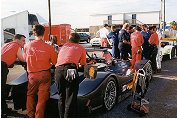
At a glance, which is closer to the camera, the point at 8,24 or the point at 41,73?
the point at 41,73

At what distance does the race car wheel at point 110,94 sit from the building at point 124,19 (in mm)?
43851

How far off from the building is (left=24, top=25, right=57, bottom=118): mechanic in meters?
44.4

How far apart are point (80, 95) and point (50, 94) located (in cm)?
60

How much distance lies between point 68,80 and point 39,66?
2.13ft

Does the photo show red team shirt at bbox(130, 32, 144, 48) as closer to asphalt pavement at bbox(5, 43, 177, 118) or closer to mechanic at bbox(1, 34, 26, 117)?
asphalt pavement at bbox(5, 43, 177, 118)

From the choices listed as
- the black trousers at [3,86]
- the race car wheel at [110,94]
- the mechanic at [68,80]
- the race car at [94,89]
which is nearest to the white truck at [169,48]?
the race car at [94,89]

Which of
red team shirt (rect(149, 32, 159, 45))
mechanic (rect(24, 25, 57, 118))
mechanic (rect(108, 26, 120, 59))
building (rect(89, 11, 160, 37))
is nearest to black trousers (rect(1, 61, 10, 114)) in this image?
mechanic (rect(24, 25, 57, 118))

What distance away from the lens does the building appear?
4741cm

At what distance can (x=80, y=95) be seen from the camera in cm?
351

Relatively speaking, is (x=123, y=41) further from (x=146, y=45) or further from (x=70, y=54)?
(x=70, y=54)

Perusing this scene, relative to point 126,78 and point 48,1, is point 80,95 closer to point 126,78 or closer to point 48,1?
point 126,78

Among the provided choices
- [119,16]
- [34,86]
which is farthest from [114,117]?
[119,16]

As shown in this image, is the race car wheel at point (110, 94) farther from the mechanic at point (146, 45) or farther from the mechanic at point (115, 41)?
the mechanic at point (115, 41)

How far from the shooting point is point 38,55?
358cm
